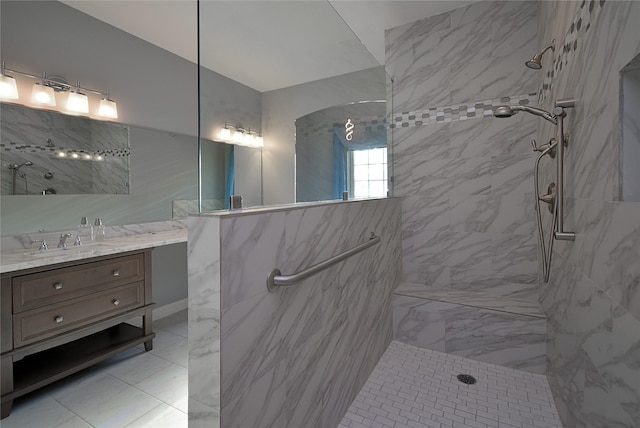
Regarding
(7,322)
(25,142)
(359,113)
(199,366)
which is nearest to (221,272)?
(199,366)

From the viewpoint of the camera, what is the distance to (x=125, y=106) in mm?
2660

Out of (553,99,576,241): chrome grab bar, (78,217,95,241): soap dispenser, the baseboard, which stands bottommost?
the baseboard

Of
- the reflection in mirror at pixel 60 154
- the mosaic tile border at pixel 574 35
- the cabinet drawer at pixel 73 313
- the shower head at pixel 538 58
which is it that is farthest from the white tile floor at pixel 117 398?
the shower head at pixel 538 58

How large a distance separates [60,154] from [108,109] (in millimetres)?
532

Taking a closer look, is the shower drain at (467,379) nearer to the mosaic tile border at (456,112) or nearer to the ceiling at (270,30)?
the mosaic tile border at (456,112)

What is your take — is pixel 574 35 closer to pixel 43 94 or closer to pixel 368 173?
pixel 368 173

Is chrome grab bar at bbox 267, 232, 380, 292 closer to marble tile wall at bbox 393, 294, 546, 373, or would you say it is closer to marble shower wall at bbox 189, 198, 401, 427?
marble shower wall at bbox 189, 198, 401, 427

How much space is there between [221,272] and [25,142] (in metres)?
2.22

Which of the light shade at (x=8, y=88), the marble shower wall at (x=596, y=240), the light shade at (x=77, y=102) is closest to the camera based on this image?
the marble shower wall at (x=596, y=240)

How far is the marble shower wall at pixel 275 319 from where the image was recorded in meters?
0.89

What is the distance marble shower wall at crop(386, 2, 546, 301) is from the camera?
233cm

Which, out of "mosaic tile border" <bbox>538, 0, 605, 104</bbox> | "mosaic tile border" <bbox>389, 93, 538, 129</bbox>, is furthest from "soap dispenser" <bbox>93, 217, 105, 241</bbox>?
"mosaic tile border" <bbox>538, 0, 605, 104</bbox>

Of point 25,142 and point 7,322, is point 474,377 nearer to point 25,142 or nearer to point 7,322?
point 7,322

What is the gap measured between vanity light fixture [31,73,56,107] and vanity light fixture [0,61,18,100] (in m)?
0.09
